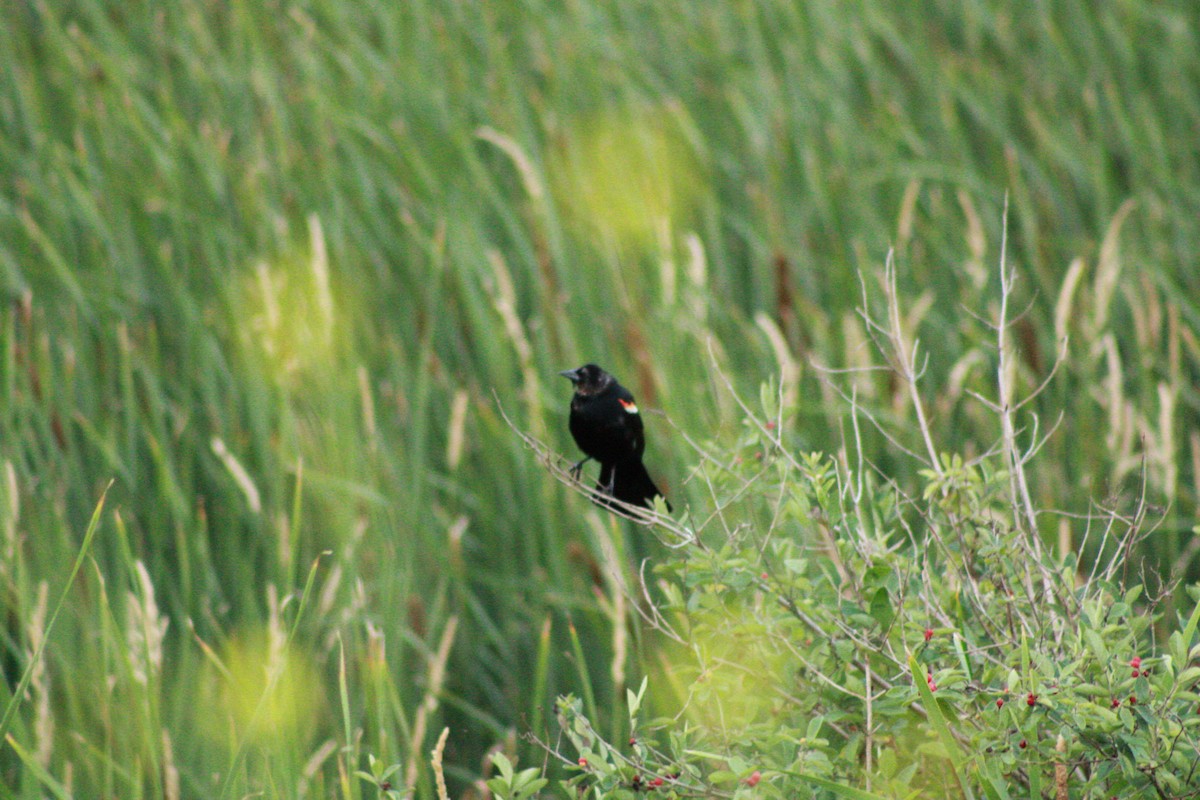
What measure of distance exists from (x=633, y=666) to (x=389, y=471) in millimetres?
860

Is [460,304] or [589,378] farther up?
[589,378]

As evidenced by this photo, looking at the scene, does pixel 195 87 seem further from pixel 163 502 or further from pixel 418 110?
pixel 163 502

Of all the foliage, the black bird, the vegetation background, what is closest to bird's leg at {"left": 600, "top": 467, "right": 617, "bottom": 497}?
the black bird

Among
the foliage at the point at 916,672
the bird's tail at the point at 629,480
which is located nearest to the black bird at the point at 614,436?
the bird's tail at the point at 629,480

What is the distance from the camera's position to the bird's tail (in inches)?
85.9

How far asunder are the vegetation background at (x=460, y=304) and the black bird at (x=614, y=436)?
0.34 m

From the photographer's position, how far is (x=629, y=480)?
227cm

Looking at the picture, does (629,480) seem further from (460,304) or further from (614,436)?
(460,304)

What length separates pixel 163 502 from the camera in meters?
2.99

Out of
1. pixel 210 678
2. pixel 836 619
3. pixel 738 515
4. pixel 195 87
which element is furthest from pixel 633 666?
pixel 195 87

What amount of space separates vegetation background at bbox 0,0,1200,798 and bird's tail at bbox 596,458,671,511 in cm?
32

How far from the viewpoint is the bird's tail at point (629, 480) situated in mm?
2182

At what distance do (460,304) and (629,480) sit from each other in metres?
1.71

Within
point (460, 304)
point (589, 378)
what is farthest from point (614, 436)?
point (460, 304)
